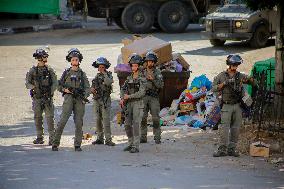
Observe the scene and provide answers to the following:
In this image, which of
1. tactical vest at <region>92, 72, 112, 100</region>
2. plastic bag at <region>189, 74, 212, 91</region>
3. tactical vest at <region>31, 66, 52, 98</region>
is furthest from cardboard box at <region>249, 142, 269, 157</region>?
plastic bag at <region>189, 74, 212, 91</region>

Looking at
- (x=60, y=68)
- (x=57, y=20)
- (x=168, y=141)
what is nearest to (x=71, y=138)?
(x=168, y=141)

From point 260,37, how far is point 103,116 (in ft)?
42.7

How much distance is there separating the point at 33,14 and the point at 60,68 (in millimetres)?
14083

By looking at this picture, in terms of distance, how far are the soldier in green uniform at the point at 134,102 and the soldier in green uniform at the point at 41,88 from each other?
1417 mm

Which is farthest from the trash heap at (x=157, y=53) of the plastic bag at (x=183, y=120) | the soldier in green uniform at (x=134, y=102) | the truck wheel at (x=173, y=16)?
the truck wheel at (x=173, y=16)

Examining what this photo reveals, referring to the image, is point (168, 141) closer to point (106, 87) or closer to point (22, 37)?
point (106, 87)

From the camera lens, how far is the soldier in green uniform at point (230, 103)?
11281 mm

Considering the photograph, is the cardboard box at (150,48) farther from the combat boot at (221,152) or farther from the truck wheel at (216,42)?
the truck wheel at (216,42)

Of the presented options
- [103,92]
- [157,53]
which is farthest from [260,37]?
[103,92]

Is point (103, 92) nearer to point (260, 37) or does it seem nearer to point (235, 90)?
point (235, 90)

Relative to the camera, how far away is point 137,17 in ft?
94.2

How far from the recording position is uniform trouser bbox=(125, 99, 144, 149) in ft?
38.3

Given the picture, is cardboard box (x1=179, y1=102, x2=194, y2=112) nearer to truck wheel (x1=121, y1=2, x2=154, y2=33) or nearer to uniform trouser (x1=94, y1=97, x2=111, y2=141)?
uniform trouser (x1=94, y1=97, x2=111, y2=141)

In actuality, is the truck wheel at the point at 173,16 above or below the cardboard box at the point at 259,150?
above
